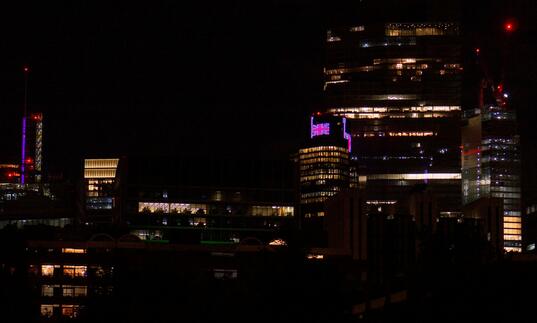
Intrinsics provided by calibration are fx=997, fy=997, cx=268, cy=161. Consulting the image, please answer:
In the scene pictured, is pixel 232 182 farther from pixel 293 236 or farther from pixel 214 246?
pixel 293 236

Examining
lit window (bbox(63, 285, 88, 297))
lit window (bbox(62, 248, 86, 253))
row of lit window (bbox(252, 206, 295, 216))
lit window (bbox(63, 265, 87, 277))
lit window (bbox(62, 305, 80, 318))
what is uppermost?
row of lit window (bbox(252, 206, 295, 216))

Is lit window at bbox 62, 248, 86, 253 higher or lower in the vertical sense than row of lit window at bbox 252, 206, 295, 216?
lower

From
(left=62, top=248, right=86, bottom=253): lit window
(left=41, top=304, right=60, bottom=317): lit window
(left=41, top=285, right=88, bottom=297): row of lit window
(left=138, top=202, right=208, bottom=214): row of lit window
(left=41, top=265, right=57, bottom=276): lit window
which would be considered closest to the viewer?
(left=41, top=304, right=60, bottom=317): lit window

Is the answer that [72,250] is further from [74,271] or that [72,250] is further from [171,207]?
[171,207]

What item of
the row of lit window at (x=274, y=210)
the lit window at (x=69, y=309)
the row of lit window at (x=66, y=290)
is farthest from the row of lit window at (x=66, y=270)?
the row of lit window at (x=274, y=210)

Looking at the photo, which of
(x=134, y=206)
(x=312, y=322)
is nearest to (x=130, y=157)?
(x=134, y=206)

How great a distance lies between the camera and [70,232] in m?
154

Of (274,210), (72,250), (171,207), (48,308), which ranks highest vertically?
(171,207)

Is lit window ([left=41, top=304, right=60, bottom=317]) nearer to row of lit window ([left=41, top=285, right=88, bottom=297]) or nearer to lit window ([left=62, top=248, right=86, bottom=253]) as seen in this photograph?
row of lit window ([left=41, top=285, right=88, bottom=297])

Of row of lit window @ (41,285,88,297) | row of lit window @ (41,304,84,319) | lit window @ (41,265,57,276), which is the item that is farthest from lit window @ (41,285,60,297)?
lit window @ (41,265,57,276)

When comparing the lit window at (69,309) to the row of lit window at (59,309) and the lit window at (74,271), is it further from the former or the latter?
the lit window at (74,271)

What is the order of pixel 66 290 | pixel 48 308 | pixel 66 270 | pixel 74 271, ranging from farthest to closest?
pixel 74 271 < pixel 66 270 < pixel 66 290 < pixel 48 308

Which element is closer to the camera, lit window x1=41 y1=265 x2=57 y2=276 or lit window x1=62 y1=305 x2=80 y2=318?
lit window x1=62 y1=305 x2=80 y2=318

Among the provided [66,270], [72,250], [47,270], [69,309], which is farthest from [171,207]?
[69,309]
